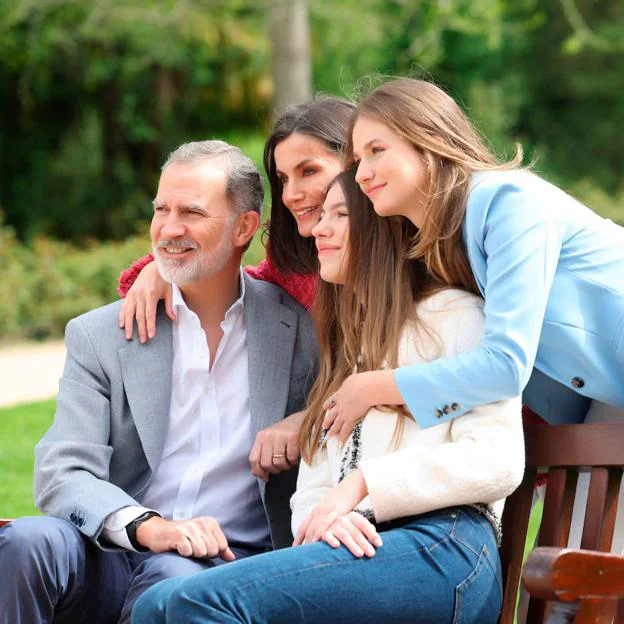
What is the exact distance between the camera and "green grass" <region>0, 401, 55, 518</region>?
610 centimetres

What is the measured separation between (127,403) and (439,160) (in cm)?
121

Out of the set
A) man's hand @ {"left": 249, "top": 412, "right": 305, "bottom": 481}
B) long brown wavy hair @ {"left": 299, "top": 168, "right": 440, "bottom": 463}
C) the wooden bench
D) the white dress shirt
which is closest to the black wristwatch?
the white dress shirt

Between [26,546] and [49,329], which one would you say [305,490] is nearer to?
[26,546]

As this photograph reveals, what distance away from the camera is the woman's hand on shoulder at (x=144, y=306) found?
361 cm

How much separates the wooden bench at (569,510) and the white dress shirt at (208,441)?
80 centimetres

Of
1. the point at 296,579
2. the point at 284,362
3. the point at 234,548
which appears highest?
the point at 284,362

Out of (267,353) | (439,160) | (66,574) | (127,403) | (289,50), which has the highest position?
(289,50)

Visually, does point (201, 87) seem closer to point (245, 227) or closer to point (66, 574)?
point (245, 227)

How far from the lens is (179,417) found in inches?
142

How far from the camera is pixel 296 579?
2619mm

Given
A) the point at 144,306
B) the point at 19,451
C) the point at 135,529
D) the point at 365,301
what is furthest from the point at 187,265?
the point at 19,451

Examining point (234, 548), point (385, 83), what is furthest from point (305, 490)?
point (385, 83)

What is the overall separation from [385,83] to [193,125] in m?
18.6

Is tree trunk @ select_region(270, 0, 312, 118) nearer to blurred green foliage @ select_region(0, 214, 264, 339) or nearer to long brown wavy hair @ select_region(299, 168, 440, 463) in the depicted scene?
blurred green foliage @ select_region(0, 214, 264, 339)
